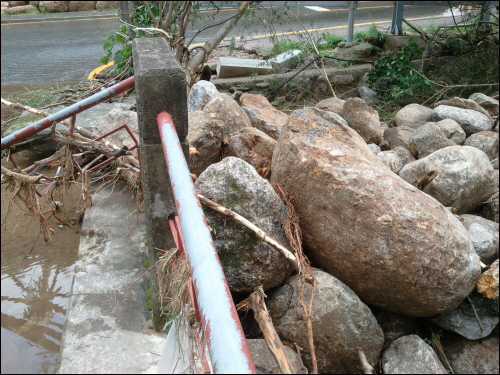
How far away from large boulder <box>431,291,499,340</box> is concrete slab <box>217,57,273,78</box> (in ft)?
15.3

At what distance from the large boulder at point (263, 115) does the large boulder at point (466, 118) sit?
1.81m

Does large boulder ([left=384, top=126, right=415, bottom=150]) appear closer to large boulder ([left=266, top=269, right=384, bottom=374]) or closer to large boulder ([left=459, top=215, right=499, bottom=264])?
large boulder ([left=459, top=215, right=499, bottom=264])

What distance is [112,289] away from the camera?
2.55 m

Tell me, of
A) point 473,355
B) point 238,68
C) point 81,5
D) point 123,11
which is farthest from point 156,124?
point 81,5

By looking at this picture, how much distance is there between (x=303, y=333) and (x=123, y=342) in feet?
2.97

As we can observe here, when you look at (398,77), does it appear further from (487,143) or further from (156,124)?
(156,124)

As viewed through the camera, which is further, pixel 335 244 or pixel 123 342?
pixel 335 244

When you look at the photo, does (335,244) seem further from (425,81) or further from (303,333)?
(425,81)

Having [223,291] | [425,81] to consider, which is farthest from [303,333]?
[425,81]

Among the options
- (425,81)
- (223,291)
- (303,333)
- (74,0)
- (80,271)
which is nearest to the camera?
(223,291)

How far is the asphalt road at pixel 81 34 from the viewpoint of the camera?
8.04m

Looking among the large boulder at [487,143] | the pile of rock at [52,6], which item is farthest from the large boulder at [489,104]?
the pile of rock at [52,6]

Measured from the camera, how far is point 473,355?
2725 millimetres

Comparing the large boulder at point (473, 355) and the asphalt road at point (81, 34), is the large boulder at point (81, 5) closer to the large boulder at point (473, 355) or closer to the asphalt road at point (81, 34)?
the asphalt road at point (81, 34)
